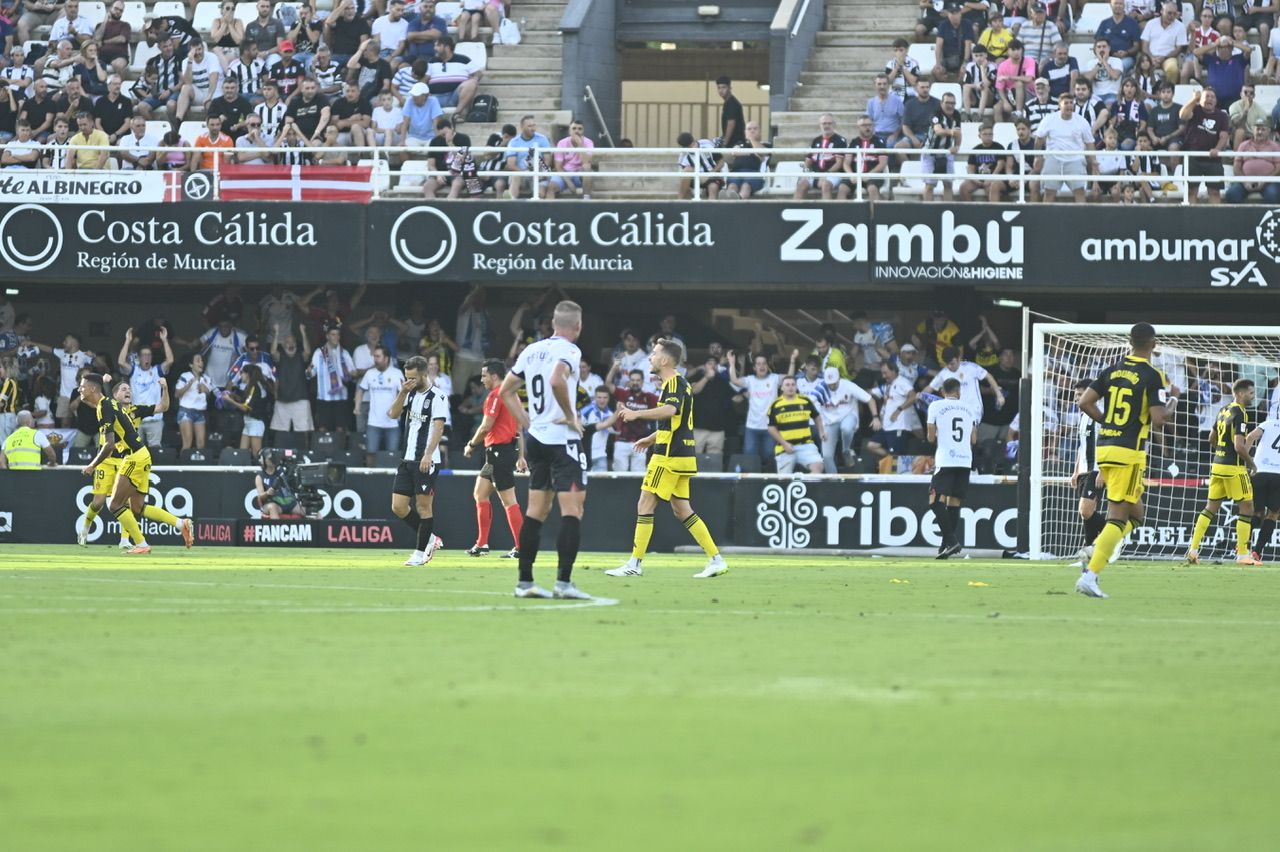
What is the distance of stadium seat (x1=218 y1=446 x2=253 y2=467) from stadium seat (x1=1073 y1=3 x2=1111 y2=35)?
1416 centimetres

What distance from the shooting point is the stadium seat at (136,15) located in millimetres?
32031

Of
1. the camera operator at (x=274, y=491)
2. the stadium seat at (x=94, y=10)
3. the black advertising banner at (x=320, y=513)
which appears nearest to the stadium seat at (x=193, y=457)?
the black advertising banner at (x=320, y=513)

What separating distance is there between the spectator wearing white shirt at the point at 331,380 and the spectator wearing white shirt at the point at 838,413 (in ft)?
23.8

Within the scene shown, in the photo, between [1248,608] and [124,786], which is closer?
[124,786]

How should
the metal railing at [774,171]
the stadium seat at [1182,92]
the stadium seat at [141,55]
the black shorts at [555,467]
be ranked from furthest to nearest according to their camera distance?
the stadium seat at [141,55] → the stadium seat at [1182,92] → the metal railing at [774,171] → the black shorts at [555,467]

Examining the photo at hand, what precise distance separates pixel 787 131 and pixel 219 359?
9573 mm

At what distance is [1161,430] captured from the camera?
24.9 metres

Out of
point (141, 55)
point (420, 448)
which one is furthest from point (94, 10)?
point (420, 448)

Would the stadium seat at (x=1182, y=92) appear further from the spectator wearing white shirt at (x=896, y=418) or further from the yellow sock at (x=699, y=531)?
the yellow sock at (x=699, y=531)

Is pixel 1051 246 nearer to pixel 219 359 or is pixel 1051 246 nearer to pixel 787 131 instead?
pixel 787 131

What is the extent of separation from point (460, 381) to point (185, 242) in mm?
4647

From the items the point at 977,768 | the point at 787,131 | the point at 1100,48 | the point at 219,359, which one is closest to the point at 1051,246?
the point at 1100,48

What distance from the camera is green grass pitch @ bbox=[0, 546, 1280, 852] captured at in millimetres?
4828

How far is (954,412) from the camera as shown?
22.2 m
